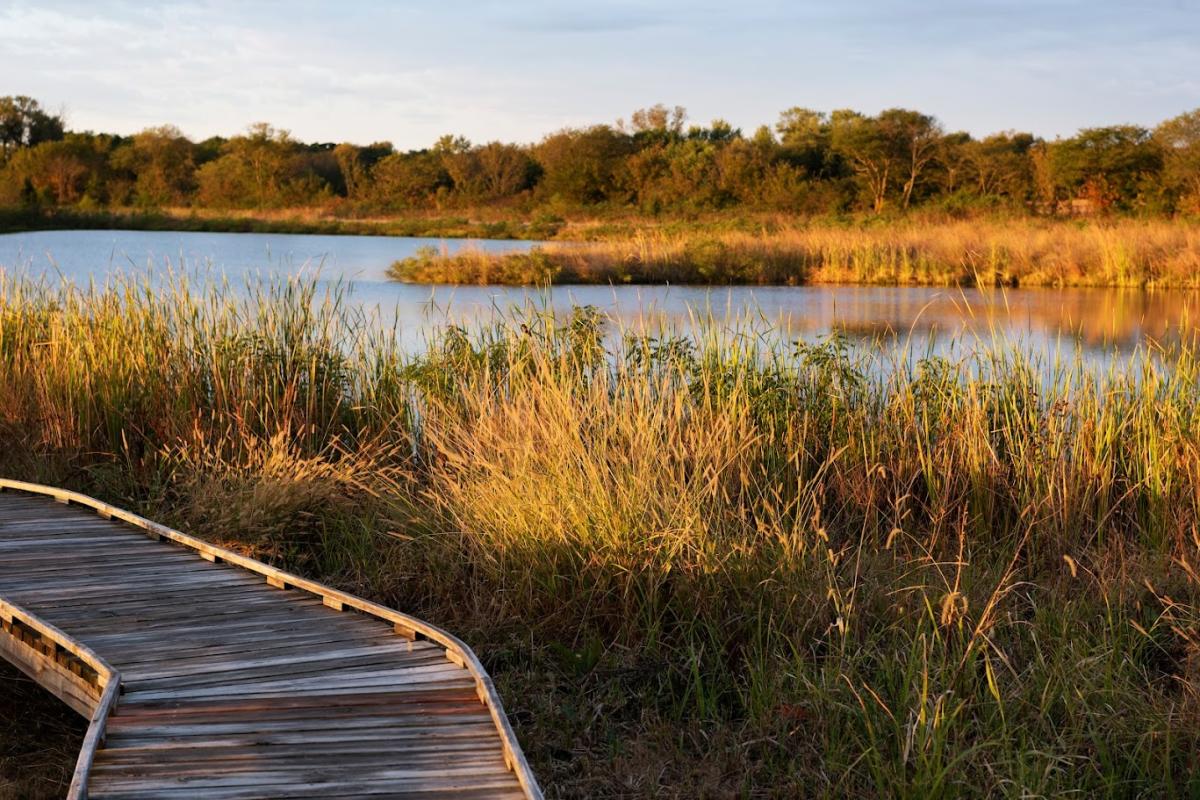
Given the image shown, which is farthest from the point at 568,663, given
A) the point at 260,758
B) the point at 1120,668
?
the point at 1120,668

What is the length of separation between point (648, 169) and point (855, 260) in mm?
22419

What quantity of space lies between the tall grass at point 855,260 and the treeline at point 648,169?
13384 mm

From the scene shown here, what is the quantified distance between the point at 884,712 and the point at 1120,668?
698 millimetres

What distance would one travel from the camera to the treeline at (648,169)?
3303 cm

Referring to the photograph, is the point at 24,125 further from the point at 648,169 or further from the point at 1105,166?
the point at 1105,166

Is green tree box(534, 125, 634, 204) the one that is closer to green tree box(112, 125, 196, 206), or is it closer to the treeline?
the treeline

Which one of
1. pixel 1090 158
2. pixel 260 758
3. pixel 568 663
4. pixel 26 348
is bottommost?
pixel 568 663

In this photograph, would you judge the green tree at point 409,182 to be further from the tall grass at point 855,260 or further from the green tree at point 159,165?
the tall grass at point 855,260

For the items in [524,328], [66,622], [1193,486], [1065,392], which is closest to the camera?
[66,622]

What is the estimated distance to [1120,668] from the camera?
3123 mm

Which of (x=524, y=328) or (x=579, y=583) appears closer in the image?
(x=579, y=583)

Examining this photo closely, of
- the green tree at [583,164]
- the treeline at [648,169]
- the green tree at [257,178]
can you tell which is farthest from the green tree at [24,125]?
the green tree at [583,164]

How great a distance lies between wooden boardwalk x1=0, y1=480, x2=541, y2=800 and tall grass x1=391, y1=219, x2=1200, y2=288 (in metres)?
13.4

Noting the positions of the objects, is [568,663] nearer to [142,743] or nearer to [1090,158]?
[142,743]
